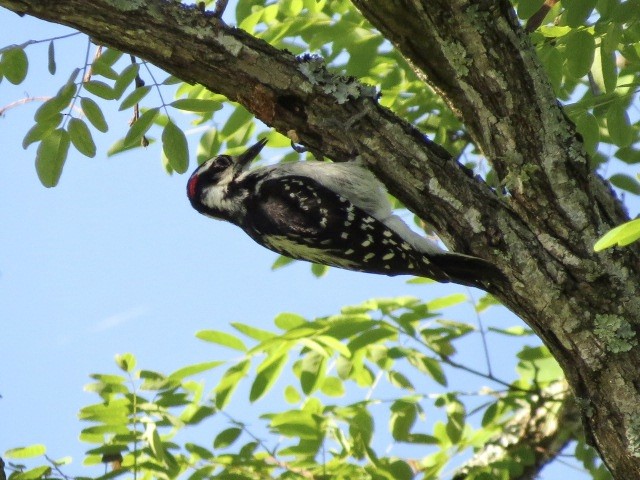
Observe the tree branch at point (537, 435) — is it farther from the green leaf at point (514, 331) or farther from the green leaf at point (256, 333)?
the green leaf at point (256, 333)

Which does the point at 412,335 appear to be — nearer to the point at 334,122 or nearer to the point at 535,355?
the point at 535,355

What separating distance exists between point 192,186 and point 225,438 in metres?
1.54

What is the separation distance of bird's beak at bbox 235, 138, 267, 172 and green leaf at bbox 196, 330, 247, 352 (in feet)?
3.26

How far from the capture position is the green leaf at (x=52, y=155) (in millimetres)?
3607

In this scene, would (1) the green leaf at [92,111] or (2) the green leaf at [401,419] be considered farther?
(2) the green leaf at [401,419]

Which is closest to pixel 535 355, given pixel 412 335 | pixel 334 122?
pixel 412 335

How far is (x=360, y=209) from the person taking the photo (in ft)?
13.9

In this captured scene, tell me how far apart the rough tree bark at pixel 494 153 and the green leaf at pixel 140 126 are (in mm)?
334

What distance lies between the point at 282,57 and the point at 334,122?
35 centimetres

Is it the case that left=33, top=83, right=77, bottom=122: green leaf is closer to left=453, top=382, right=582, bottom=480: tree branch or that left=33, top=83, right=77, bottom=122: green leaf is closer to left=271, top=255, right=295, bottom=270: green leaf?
left=271, top=255, right=295, bottom=270: green leaf

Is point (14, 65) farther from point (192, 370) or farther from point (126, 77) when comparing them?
point (192, 370)

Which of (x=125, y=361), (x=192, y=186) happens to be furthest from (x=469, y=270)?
(x=192, y=186)

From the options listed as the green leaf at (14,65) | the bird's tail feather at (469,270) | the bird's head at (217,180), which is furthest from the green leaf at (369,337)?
the green leaf at (14,65)

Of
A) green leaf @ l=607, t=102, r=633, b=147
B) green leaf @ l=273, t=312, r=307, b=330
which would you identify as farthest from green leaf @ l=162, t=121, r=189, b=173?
green leaf @ l=607, t=102, r=633, b=147
